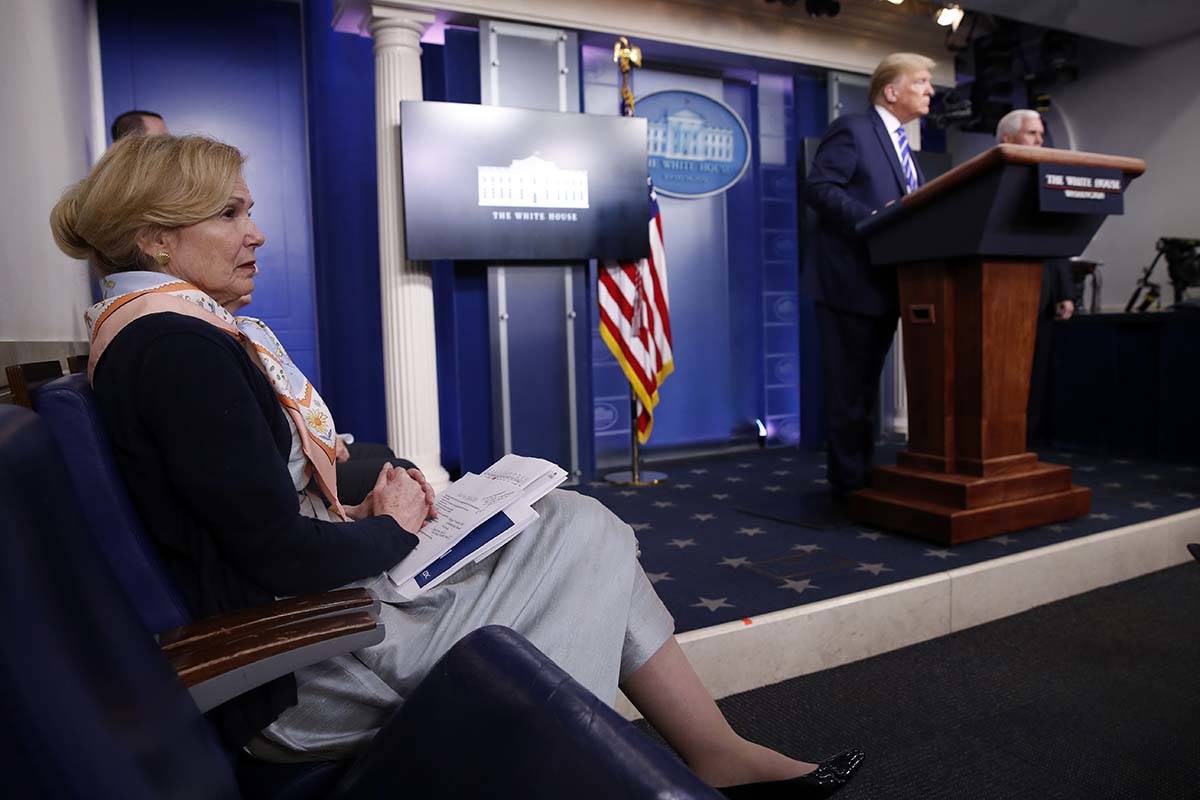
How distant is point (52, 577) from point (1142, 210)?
662 cm

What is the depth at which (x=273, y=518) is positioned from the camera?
0.93m

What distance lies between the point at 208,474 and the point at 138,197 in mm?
407

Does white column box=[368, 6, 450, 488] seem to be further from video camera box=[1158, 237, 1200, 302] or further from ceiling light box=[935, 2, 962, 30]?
video camera box=[1158, 237, 1200, 302]

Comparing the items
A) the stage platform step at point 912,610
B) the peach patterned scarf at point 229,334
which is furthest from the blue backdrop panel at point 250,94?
the peach patterned scarf at point 229,334

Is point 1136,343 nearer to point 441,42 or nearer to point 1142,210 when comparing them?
point 1142,210

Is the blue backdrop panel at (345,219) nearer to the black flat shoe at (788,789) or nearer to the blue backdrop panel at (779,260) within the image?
the blue backdrop panel at (779,260)

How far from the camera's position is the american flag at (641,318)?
4.00m

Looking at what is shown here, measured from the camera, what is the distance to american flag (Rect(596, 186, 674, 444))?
3996 mm

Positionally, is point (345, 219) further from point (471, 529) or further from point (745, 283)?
point (471, 529)

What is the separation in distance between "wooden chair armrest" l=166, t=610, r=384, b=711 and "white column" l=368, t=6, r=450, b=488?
297cm

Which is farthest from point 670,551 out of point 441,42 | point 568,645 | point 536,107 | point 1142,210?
point 1142,210

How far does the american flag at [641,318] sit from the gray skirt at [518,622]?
110 inches

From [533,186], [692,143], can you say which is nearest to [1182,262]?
[692,143]

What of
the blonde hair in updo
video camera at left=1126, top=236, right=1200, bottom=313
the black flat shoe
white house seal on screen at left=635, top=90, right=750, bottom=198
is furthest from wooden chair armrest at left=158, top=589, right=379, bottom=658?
video camera at left=1126, top=236, right=1200, bottom=313
